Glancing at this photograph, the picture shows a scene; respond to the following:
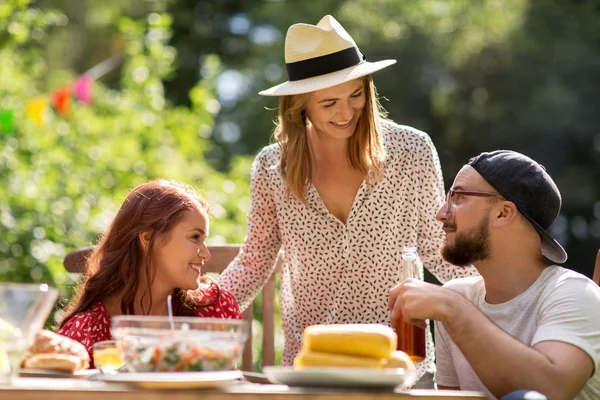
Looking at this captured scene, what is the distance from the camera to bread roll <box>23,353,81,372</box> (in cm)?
220

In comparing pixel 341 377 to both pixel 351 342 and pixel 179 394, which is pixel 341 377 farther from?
pixel 179 394

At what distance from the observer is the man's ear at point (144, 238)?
324 cm

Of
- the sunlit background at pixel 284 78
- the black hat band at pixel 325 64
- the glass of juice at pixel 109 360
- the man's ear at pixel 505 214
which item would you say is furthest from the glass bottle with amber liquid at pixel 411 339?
the sunlit background at pixel 284 78

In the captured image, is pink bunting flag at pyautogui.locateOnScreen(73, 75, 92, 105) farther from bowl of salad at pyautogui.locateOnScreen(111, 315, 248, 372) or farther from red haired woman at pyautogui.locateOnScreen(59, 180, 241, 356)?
bowl of salad at pyautogui.locateOnScreen(111, 315, 248, 372)

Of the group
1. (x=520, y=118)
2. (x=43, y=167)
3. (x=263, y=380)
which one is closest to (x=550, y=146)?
(x=520, y=118)

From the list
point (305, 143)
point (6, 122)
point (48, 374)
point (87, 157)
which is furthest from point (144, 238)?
point (87, 157)

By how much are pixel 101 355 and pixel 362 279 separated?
59.2 inches

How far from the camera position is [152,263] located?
127 inches

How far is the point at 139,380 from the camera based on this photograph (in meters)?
1.91

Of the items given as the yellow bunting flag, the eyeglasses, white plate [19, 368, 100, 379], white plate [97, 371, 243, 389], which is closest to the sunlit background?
the yellow bunting flag

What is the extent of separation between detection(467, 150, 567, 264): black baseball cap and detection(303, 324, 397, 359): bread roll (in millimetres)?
875

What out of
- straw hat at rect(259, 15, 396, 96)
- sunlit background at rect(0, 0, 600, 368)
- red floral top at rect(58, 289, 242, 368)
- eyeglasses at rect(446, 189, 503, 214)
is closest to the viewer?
eyeglasses at rect(446, 189, 503, 214)

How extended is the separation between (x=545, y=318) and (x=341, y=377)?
772 millimetres

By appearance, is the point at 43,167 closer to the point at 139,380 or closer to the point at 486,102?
the point at 139,380
